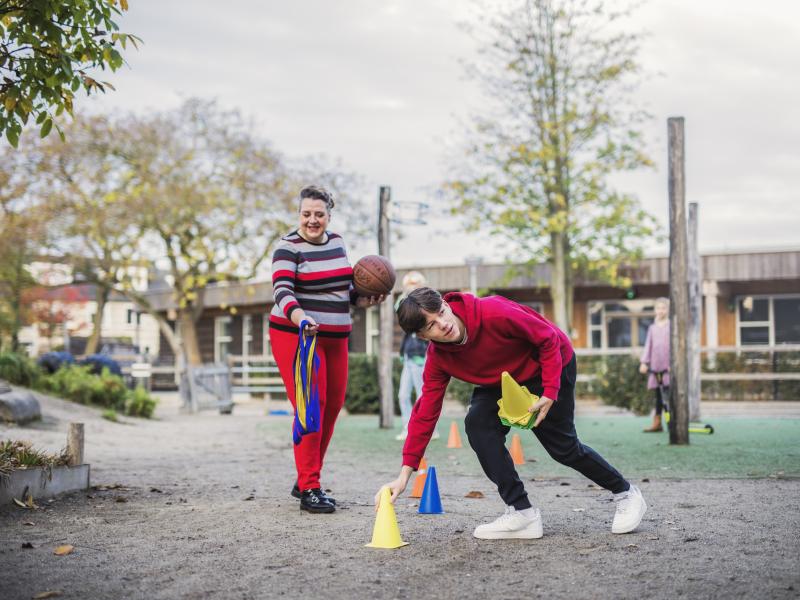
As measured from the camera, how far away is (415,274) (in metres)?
10.6

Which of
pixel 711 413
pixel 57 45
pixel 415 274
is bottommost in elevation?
pixel 711 413

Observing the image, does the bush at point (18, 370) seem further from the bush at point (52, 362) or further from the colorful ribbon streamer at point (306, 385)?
the colorful ribbon streamer at point (306, 385)

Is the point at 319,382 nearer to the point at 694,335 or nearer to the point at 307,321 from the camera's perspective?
the point at 307,321

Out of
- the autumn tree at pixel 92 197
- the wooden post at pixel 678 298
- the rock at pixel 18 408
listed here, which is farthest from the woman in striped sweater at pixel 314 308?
the autumn tree at pixel 92 197

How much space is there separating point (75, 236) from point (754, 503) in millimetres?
24404

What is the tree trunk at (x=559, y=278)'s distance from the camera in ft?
75.8

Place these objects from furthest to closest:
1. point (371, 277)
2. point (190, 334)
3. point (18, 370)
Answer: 1. point (190, 334)
2. point (18, 370)
3. point (371, 277)

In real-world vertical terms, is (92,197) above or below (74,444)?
above

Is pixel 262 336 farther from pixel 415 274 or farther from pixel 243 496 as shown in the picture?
pixel 243 496

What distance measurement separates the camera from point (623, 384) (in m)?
18.5

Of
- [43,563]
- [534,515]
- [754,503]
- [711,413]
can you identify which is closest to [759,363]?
[711,413]

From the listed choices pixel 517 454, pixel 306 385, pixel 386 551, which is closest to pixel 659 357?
pixel 517 454

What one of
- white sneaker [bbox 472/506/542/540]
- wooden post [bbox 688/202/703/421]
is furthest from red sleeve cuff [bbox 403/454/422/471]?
wooden post [bbox 688/202/703/421]

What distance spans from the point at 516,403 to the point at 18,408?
9405 millimetres
